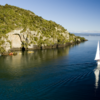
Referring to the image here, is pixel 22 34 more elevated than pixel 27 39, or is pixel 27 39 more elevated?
pixel 22 34

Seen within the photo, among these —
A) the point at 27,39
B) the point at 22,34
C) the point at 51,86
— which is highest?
the point at 22,34

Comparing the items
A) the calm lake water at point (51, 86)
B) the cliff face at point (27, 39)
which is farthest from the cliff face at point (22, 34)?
the calm lake water at point (51, 86)

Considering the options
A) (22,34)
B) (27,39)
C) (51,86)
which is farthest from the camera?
(27,39)

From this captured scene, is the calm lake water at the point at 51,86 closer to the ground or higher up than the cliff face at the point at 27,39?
closer to the ground

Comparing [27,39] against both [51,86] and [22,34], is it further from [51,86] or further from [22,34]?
[51,86]

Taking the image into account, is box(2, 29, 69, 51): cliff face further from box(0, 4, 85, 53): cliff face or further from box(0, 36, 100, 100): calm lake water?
box(0, 36, 100, 100): calm lake water

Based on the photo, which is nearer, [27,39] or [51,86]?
[51,86]

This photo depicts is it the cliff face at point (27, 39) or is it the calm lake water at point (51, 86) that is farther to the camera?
the cliff face at point (27, 39)

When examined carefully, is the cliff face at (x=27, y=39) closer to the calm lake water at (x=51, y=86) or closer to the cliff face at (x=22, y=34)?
the cliff face at (x=22, y=34)

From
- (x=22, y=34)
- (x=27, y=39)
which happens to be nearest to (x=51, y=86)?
(x=27, y=39)

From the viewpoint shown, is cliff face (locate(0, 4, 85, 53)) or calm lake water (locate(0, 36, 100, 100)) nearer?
calm lake water (locate(0, 36, 100, 100))

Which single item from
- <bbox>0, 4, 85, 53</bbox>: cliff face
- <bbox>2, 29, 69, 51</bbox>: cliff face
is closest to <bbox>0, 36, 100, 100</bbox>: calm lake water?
<bbox>0, 4, 85, 53</bbox>: cliff face
